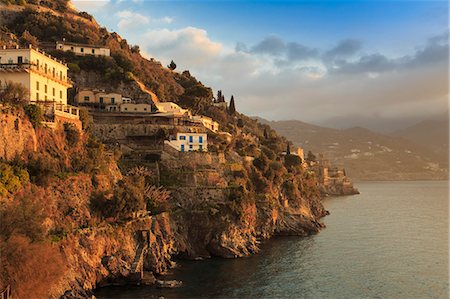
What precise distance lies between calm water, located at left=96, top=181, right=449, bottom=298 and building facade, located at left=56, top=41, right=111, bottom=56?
58506 millimetres

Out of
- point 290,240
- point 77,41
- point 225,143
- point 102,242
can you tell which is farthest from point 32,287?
point 77,41

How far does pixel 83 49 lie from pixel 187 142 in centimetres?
4222

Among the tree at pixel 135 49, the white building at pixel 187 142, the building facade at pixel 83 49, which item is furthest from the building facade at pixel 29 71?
the tree at pixel 135 49

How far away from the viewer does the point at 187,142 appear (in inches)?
2881

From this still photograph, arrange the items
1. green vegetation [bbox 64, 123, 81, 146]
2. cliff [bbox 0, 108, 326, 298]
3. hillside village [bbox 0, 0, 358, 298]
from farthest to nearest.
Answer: green vegetation [bbox 64, 123, 81, 146] → hillside village [bbox 0, 0, 358, 298] → cliff [bbox 0, 108, 326, 298]

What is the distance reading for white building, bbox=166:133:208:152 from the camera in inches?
2857

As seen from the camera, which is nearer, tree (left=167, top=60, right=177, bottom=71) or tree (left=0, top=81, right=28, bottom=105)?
tree (left=0, top=81, right=28, bottom=105)

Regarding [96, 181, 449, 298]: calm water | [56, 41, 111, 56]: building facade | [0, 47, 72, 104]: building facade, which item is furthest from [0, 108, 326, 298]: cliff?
[56, 41, 111, 56]: building facade

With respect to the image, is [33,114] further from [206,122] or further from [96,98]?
[206,122]

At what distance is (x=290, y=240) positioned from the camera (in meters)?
74.6

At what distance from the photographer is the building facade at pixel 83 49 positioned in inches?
3799

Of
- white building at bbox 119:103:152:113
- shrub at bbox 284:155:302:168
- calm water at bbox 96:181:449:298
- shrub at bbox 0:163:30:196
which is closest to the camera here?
shrub at bbox 0:163:30:196

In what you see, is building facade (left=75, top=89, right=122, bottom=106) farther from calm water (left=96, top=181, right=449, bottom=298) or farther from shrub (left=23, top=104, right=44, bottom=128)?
calm water (left=96, top=181, right=449, bottom=298)

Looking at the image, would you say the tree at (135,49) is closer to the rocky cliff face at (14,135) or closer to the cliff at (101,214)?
the cliff at (101,214)
